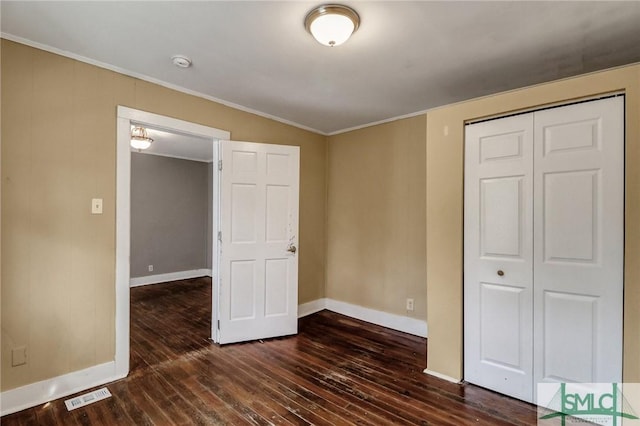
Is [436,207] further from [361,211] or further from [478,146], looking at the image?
[361,211]

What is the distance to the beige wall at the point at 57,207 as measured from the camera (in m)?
2.00

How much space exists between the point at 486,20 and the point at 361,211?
243cm

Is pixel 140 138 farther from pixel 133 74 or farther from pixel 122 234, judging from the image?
pixel 122 234

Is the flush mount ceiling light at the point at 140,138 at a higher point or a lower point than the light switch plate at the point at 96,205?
higher

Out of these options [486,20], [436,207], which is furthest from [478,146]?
[486,20]

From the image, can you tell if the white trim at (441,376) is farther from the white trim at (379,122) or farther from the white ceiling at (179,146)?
the white ceiling at (179,146)

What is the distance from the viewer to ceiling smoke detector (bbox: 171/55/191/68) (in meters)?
2.25

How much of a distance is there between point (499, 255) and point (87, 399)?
319 centimetres

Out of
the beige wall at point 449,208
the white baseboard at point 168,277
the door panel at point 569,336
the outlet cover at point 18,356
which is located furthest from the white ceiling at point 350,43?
the white baseboard at point 168,277

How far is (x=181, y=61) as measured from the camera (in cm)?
230

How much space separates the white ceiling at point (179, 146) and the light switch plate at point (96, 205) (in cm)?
218

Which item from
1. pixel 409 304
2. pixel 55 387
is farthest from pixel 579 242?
pixel 55 387

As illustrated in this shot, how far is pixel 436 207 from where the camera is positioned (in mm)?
2525

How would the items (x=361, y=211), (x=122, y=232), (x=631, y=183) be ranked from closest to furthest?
(x=631, y=183), (x=122, y=232), (x=361, y=211)
